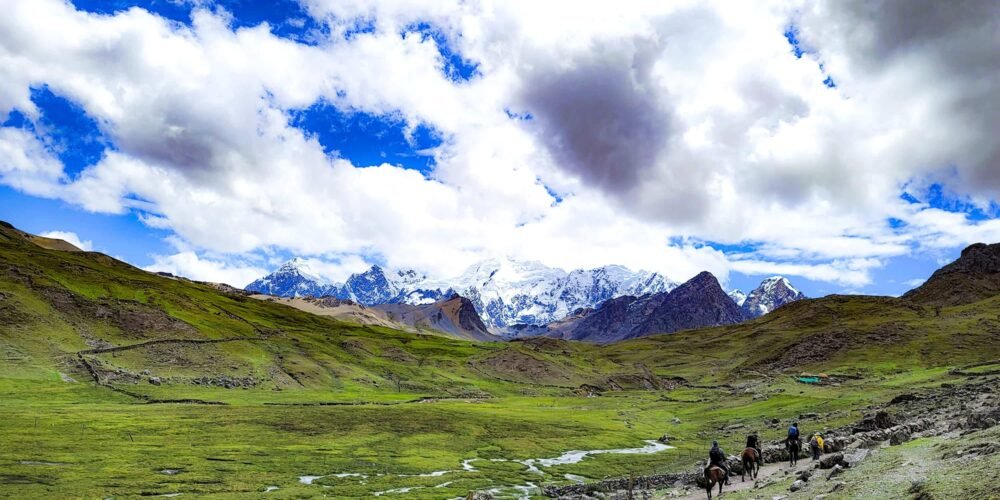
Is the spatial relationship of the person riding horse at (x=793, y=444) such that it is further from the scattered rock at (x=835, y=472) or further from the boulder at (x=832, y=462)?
the scattered rock at (x=835, y=472)

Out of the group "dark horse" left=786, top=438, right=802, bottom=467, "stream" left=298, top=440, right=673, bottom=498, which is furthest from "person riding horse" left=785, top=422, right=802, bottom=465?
"stream" left=298, top=440, right=673, bottom=498

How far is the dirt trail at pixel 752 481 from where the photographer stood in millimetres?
45719

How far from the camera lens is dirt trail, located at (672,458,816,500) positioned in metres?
45.7

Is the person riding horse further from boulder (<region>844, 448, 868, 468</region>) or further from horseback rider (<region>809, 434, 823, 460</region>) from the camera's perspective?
→ boulder (<region>844, 448, 868, 468</region>)

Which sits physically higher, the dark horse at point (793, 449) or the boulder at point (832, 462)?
the boulder at point (832, 462)

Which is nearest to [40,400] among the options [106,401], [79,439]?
[106,401]

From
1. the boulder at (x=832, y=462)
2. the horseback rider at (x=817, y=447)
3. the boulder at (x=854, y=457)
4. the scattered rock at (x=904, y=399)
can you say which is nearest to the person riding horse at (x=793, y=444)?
the horseback rider at (x=817, y=447)

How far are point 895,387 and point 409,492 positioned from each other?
11684 centimetres

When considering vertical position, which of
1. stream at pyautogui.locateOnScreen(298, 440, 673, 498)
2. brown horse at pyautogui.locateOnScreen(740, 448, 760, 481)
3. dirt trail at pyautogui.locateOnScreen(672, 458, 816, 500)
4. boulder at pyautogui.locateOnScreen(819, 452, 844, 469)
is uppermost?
boulder at pyautogui.locateOnScreen(819, 452, 844, 469)

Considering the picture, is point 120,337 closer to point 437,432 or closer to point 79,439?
point 79,439

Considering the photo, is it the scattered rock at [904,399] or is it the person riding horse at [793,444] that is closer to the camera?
the person riding horse at [793,444]

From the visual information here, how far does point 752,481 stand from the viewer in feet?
160

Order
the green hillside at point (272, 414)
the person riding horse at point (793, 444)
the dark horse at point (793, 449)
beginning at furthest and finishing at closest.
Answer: the green hillside at point (272, 414), the dark horse at point (793, 449), the person riding horse at point (793, 444)

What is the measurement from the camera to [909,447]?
4378cm
